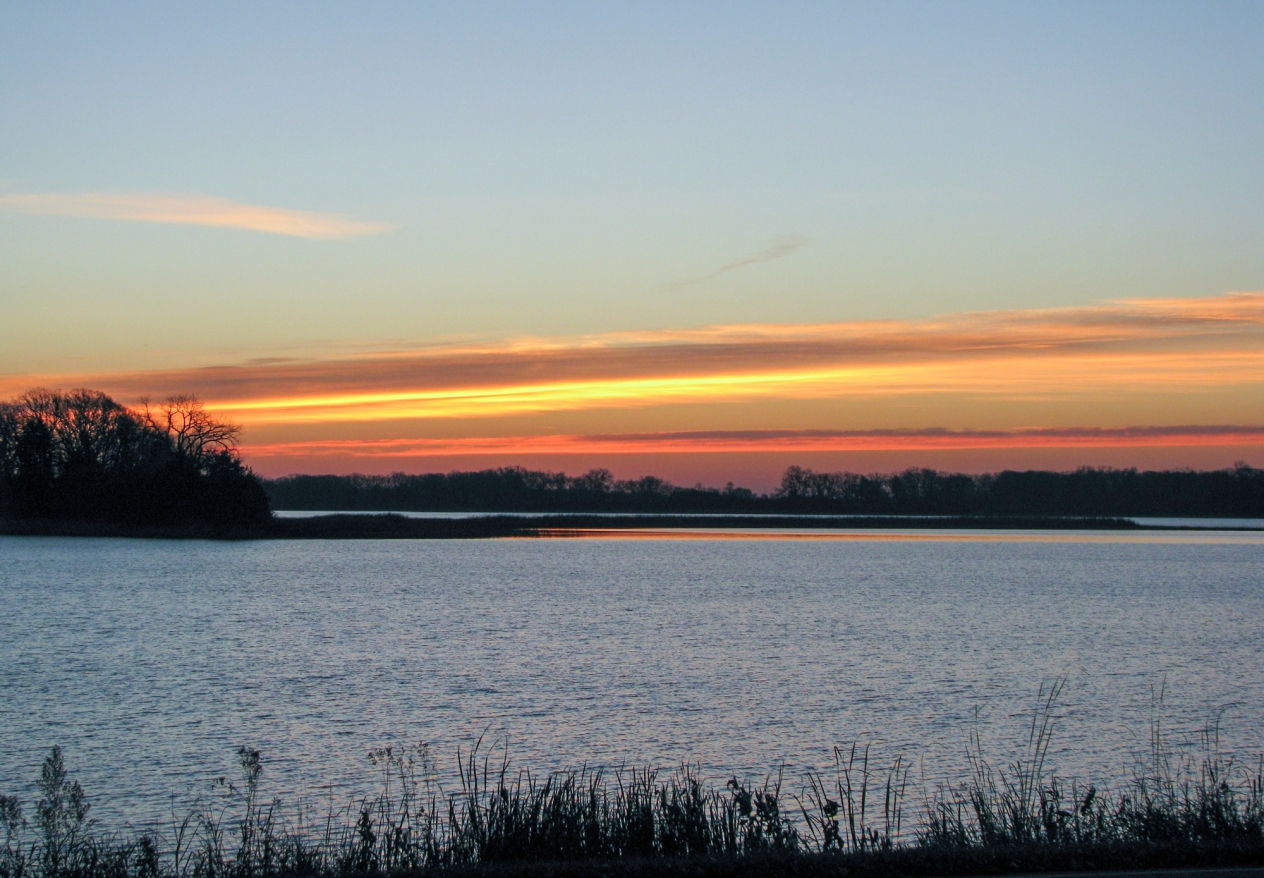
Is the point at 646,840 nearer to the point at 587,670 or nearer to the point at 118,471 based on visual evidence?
the point at 587,670

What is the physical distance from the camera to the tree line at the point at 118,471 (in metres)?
83.8

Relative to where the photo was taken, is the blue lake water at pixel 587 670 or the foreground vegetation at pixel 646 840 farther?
the blue lake water at pixel 587 670

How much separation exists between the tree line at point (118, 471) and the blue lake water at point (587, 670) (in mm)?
28460

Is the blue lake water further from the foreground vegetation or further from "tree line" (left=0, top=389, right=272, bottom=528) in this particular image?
"tree line" (left=0, top=389, right=272, bottom=528)

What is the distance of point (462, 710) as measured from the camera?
20.2 metres

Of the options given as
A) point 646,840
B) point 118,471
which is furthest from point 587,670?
point 118,471

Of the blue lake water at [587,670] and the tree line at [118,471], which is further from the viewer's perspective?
the tree line at [118,471]

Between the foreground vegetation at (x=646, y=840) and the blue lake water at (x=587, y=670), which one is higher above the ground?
the foreground vegetation at (x=646, y=840)

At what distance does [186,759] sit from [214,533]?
7311 centimetres

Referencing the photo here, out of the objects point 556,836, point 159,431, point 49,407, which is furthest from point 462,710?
point 49,407

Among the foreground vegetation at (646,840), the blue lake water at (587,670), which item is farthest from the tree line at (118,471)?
the foreground vegetation at (646,840)

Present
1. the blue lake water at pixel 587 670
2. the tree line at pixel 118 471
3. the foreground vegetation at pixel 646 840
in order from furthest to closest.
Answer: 1. the tree line at pixel 118 471
2. the blue lake water at pixel 587 670
3. the foreground vegetation at pixel 646 840

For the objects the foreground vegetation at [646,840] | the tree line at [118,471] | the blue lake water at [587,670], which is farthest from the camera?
the tree line at [118,471]

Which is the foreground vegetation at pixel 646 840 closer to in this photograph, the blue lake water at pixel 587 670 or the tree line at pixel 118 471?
the blue lake water at pixel 587 670
